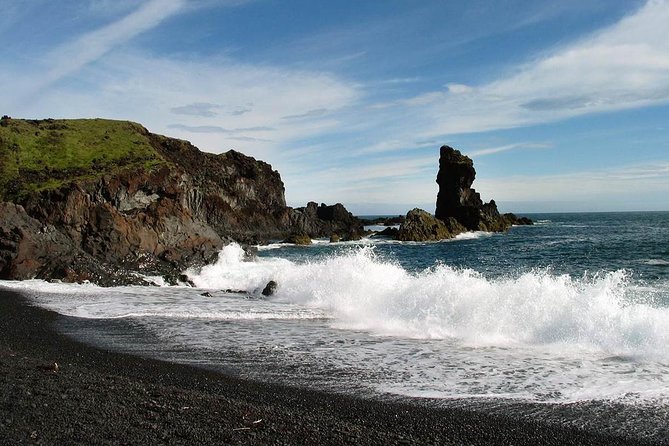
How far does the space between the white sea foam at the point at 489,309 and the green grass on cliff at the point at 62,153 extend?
1354 inches

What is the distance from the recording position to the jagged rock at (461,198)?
92.7 m

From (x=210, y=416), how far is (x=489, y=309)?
11198 millimetres

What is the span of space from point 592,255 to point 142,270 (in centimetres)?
3445

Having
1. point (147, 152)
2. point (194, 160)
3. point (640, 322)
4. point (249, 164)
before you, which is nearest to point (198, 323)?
point (640, 322)

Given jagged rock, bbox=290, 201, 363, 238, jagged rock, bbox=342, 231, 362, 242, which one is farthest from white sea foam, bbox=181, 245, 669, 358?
jagged rock, bbox=290, 201, 363, 238

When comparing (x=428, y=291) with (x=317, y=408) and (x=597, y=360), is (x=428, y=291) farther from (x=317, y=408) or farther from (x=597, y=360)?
(x=317, y=408)

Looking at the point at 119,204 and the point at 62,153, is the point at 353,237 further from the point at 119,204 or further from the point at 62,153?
the point at 62,153

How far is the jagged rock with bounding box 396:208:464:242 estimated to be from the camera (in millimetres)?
71312

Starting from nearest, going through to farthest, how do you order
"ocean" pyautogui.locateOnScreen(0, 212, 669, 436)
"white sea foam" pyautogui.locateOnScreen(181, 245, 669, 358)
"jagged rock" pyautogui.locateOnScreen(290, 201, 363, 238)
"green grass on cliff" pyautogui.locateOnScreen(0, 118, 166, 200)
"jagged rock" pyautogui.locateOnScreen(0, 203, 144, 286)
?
"ocean" pyautogui.locateOnScreen(0, 212, 669, 436)
"white sea foam" pyautogui.locateOnScreen(181, 245, 669, 358)
"jagged rock" pyautogui.locateOnScreen(0, 203, 144, 286)
"green grass on cliff" pyautogui.locateOnScreen(0, 118, 166, 200)
"jagged rock" pyautogui.locateOnScreen(290, 201, 363, 238)

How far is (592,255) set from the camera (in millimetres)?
42531

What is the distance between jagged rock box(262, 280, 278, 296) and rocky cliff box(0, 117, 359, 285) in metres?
7.45

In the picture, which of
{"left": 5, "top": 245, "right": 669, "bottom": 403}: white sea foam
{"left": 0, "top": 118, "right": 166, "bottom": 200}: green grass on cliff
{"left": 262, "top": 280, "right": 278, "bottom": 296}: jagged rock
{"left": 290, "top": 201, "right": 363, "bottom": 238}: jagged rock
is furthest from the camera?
{"left": 290, "top": 201, "right": 363, "bottom": 238}: jagged rock

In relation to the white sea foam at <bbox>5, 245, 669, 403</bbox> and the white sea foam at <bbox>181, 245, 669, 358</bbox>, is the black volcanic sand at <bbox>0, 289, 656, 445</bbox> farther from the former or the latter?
the white sea foam at <bbox>181, 245, 669, 358</bbox>

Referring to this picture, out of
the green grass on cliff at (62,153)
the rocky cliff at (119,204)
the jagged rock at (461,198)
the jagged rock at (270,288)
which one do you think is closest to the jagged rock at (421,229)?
the jagged rock at (461,198)
